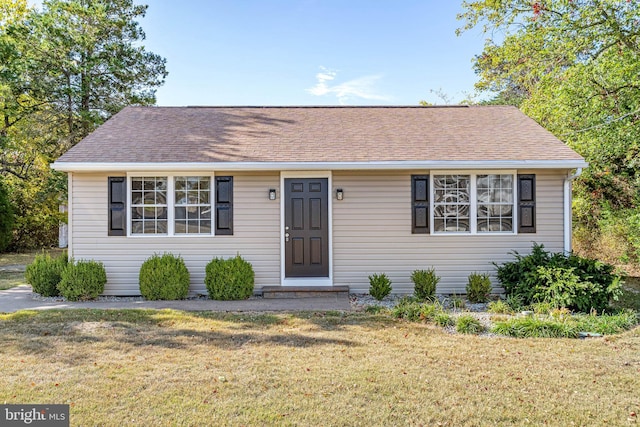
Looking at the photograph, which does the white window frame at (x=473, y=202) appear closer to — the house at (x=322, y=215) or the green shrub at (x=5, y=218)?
the house at (x=322, y=215)

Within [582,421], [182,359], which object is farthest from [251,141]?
[582,421]

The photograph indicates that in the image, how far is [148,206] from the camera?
761 centimetres

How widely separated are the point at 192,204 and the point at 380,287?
383 centimetres

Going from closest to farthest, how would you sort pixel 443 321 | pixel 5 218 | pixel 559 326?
pixel 559 326
pixel 443 321
pixel 5 218

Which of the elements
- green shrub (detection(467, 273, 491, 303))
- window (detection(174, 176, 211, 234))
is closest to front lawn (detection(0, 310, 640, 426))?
green shrub (detection(467, 273, 491, 303))

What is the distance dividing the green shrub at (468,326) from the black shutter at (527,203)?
3.09 metres

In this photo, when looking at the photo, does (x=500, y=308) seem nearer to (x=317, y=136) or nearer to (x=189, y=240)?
(x=317, y=136)

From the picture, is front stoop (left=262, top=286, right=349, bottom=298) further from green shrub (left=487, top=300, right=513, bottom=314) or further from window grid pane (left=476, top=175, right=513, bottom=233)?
window grid pane (left=476, top=175, right=513, bottom=233)

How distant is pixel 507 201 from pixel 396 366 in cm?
496

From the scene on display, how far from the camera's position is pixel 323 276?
7695 mm

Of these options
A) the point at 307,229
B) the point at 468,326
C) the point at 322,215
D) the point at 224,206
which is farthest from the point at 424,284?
the point at 224,206

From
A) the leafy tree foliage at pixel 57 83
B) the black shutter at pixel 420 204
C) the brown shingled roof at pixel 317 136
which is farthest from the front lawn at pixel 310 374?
the leafy tree foliage at pixel 57 83

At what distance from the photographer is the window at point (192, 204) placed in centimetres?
763

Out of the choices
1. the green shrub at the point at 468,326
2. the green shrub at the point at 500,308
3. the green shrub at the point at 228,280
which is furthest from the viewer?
the green shrub at the point at 228,280
